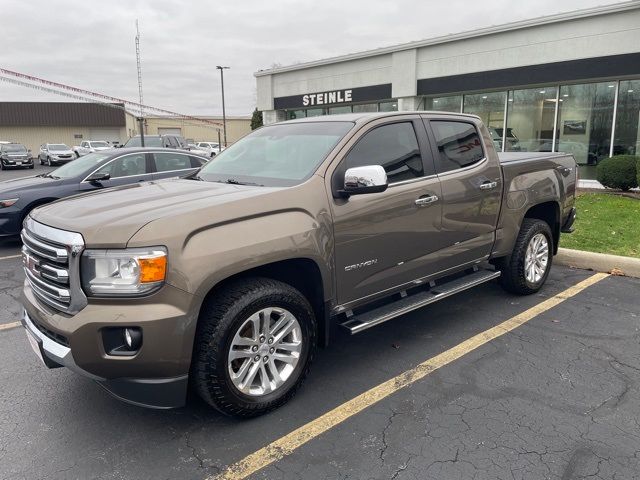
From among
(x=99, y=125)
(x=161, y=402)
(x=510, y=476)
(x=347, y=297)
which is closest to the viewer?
(x=510, y=476)

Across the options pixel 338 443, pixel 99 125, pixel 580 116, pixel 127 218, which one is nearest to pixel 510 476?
pixel 338 443

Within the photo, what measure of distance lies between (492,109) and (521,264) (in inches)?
514

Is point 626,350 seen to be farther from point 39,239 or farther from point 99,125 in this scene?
point 99,125

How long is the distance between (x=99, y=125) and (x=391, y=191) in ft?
188

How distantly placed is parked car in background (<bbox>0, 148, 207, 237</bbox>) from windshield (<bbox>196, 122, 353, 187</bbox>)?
400 cm

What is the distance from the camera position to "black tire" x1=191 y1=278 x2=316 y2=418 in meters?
2.78

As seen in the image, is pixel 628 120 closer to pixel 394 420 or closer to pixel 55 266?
pixel 394 420

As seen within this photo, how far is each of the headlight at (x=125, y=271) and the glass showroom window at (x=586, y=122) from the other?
14.7 m

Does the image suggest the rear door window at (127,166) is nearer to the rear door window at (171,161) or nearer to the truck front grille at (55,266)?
the rear door window at (171,161)

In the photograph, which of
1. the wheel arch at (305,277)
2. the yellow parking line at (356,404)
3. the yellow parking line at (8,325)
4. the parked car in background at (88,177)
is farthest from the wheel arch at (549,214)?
the parked car in background at (88,177)

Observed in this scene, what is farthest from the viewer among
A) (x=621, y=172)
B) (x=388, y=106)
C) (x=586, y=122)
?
(x=388, y=106)

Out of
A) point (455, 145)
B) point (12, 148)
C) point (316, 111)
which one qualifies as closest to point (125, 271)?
point (455, 145)

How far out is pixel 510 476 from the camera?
255 centimetres

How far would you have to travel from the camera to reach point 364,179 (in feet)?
10.7
